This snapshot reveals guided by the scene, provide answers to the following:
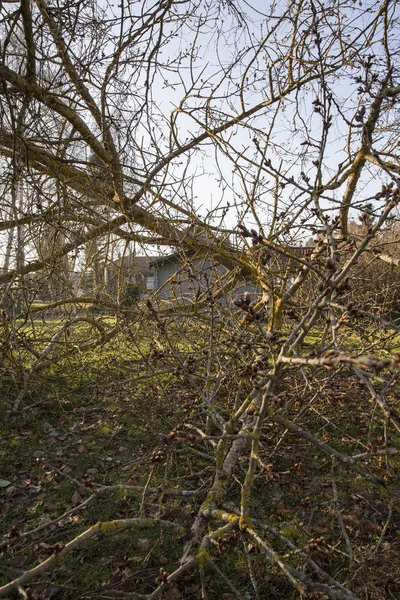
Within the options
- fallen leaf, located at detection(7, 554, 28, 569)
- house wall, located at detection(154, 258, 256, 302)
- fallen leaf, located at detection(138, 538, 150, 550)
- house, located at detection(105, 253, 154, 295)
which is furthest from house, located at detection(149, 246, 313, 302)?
fallen leaf, located at detection(7, 554, 28, 569)

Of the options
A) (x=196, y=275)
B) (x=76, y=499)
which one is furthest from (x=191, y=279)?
(x=76, y=499)

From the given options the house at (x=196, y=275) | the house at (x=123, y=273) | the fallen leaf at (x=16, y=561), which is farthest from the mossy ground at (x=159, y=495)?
the house at (x=123, y=273)

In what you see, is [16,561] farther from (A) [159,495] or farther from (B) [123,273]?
(B) [123,273]

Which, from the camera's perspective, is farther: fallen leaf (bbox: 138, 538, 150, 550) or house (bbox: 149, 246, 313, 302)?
house (bbox: 149, 246, 313, 302)

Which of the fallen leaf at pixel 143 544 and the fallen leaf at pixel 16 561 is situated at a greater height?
the fallen leaf at pixel 16 561

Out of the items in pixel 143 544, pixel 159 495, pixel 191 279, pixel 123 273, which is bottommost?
A: pixel 143 544

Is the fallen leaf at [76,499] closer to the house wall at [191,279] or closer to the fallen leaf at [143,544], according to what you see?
the fallen leaf at [143,544]

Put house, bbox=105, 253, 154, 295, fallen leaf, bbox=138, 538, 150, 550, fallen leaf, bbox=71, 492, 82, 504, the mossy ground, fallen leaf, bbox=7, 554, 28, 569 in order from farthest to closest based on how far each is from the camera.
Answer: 1. house, bbox=105, 253, 154, 295
2. fallen leaf, bbox=71, 492, 82, 504
3. fallen leaf, bbox=138, 538, 150, 550
4. fallen leaf, bbox=7, 554, 28, 569
5. the mossy ground

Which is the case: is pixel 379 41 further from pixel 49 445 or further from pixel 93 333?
pixel 49 445

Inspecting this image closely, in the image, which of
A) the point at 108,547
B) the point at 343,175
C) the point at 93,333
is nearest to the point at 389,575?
the point at 108,547

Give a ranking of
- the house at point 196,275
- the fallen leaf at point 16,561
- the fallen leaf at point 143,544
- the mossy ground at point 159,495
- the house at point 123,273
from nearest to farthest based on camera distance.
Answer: the mossy ground at point 159,495
the fallen leaf at point 16,561
the fallen leaf at point 143,544
the house at point 196,275
the house at point 123,273

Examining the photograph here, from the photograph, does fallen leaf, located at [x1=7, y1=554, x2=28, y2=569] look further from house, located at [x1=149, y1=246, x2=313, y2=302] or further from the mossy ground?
house, located at [x1=149, y1=246, x2=313, y2=302]

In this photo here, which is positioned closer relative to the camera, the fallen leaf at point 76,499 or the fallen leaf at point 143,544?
the fallen leaf at point 143,544

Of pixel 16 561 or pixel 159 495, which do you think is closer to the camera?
pixel 16 561
